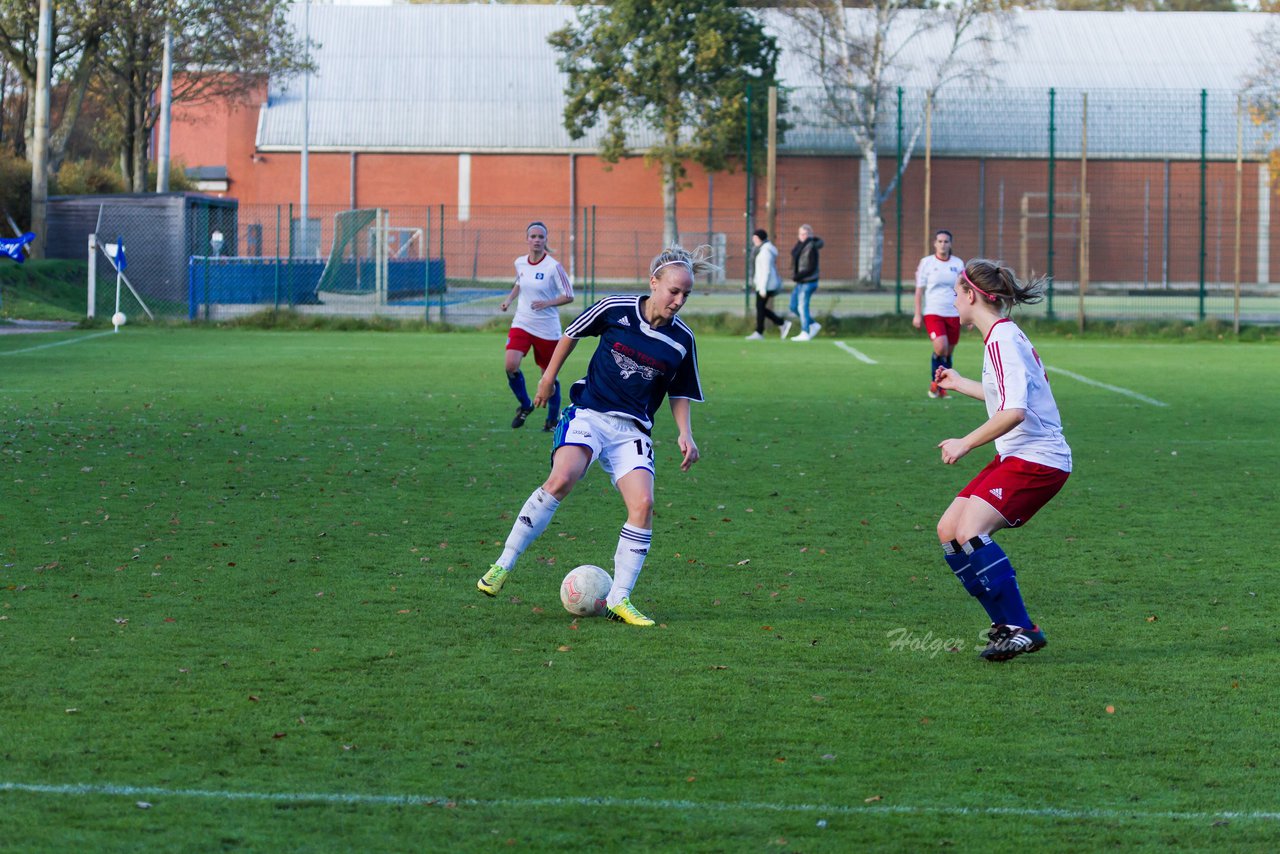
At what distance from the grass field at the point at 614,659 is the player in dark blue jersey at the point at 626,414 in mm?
310

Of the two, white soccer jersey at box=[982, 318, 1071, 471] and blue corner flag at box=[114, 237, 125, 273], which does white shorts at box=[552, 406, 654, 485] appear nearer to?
white soccer jersey at box=[982, 318, 1071, 471]

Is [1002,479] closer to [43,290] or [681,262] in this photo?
[681,262]

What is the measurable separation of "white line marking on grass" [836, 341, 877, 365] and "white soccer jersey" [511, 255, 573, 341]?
873 cm

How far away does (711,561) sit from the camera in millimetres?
8305

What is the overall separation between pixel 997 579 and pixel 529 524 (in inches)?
83.4

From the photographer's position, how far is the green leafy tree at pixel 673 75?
47.8 meters

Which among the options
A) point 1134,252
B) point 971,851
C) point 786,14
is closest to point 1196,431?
point 971,851

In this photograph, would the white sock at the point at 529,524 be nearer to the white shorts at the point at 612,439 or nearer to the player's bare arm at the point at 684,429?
the white shorts at the point at 612,439

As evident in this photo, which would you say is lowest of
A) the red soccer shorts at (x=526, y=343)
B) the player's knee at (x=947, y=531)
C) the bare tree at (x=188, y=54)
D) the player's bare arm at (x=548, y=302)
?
the player's knee at (x=947, y=531)

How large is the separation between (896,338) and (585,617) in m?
22.3

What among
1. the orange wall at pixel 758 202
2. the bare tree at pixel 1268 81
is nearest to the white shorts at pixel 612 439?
the orange wall at pixel 758 202

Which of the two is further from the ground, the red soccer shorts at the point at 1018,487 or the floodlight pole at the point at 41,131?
the floodlight pole at the point at 41,131

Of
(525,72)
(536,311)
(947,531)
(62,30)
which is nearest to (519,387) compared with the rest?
(536,311)

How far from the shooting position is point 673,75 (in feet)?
159
